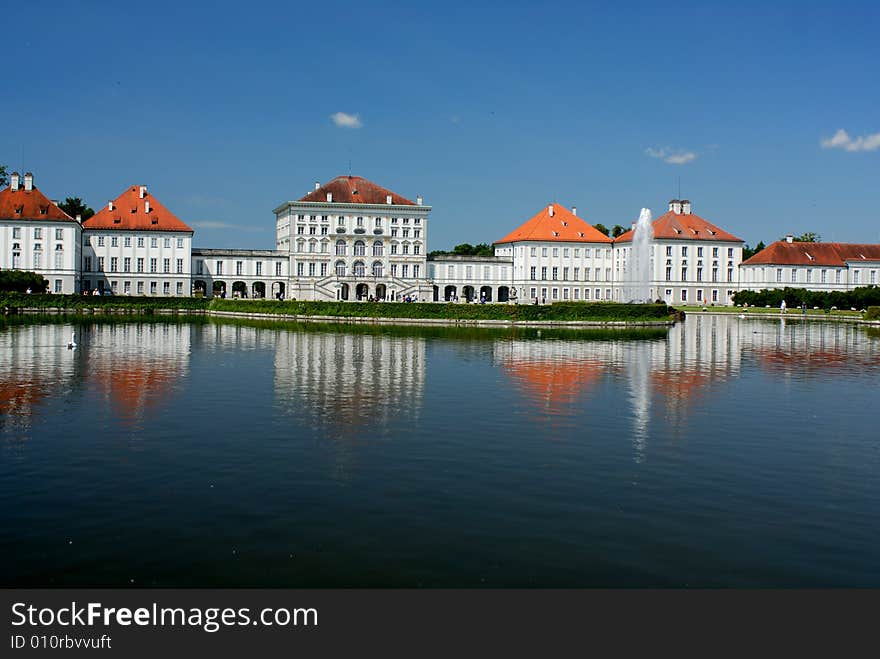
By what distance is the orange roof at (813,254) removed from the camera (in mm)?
105625

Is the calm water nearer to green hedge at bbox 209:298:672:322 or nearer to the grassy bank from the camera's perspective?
green hedge at bbox 209:298:672:322

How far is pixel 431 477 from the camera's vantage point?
48.0ft

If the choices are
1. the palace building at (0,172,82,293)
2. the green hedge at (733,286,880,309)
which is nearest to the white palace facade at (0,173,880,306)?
the palace building at (0,172,82,293)

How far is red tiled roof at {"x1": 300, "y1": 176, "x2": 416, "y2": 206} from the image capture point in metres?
96.6

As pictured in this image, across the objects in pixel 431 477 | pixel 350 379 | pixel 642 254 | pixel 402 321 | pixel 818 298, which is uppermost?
pixel 642 254

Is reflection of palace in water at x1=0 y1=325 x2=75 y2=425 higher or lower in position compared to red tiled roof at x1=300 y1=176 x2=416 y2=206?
lower

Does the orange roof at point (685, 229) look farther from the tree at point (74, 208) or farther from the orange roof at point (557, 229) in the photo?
the tree at point (74, 208)

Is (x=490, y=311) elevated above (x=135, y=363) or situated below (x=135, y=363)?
above

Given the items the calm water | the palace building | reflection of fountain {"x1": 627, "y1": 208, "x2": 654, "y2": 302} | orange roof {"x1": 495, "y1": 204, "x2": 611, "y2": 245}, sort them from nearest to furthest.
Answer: the calm water → reflection of fountain {"x1": 627, "y1": 208, "x2": 654, "y2": 302} → the palace building → orange roof {"x1": 495, "y1": 204, "x2": 611, "y2": 245}

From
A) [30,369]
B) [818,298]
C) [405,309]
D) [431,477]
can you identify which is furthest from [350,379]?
[818,298]

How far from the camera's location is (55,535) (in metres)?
11.3

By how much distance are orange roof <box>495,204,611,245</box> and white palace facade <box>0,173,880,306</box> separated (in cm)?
18

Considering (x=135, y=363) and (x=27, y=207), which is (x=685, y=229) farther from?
(x=135, y=363)

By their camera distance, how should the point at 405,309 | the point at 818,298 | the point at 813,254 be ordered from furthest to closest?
the point at 813,254 → the point at 818,298 → the point at 405,309
